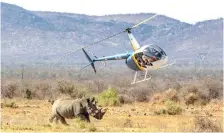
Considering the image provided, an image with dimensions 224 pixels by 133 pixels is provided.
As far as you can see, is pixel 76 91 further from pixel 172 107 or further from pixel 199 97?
pixel 172 107

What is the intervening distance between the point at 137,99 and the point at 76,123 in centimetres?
2596

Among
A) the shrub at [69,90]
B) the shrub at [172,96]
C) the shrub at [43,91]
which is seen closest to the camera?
the shrub at [69,90]

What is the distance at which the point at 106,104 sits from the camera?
45.7 meters

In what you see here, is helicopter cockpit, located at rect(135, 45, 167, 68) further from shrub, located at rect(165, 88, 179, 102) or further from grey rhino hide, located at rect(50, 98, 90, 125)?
shrub, located at rect(165, 88, 179, 102)

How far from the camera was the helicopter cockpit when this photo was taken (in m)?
32.5

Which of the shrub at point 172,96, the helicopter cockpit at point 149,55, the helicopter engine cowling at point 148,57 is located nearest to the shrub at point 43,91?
the shrub at point 172,96

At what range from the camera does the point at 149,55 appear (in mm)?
32500

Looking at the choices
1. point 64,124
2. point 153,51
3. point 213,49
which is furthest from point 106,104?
point 213,49

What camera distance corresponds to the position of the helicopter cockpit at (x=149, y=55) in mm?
32500

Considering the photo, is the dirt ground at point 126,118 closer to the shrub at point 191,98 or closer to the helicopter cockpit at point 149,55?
the shrub at point 191,98

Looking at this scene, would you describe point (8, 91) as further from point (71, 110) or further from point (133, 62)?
point (71, 110)

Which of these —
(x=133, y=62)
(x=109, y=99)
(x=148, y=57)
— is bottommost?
(x=109, y=99)

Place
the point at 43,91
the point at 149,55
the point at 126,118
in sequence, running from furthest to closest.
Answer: the point at 43,91, the point at 126,118, the point at 149,55

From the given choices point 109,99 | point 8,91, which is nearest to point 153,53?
point 109,99
